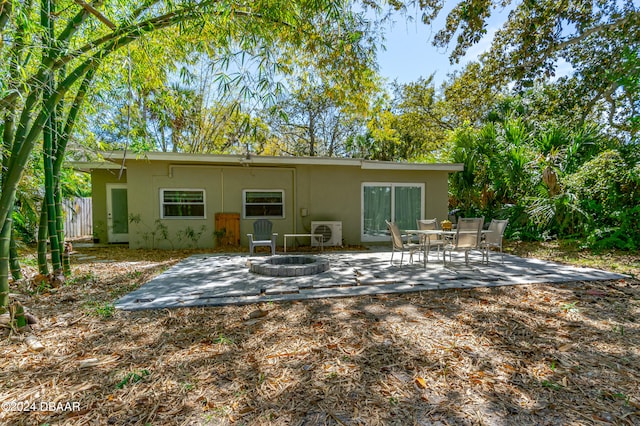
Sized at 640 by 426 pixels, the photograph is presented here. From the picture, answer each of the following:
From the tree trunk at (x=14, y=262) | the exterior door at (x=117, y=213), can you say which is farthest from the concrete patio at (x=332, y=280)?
the exterior door at (x=117, y=213)

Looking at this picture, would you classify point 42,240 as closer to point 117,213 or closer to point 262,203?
point 262,203

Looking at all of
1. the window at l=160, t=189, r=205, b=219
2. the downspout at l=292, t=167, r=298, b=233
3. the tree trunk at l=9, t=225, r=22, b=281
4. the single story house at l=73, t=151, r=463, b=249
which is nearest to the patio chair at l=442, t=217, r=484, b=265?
the single story house at l=73, t=151, r=463, b=249

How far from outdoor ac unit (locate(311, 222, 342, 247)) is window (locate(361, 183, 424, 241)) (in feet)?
3.34

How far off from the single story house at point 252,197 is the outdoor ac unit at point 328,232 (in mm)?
29

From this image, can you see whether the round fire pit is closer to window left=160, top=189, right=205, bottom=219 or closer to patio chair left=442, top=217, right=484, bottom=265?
patio chair left=442, top=217, right=484, bottom=265

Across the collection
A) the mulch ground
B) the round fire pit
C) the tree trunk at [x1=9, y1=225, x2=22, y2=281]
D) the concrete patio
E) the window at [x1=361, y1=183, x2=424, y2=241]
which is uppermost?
the window at [x1=361, y1=183, x2=424, y2=241]

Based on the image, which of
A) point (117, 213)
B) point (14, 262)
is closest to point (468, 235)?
point (14, 262)

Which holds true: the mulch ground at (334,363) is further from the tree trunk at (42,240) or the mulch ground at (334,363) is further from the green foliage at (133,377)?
the tree trunk at (42,240)

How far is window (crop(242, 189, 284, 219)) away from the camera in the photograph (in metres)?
8.98

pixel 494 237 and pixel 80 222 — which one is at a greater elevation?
pixel 80 222

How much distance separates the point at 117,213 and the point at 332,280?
27.7 feet

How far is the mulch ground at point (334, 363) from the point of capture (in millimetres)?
1819

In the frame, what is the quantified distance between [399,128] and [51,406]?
1627cm

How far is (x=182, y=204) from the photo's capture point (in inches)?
342
